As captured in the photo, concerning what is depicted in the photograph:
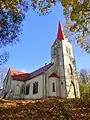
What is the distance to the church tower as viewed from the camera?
118ft

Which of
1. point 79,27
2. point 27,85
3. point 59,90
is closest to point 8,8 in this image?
point 79,27

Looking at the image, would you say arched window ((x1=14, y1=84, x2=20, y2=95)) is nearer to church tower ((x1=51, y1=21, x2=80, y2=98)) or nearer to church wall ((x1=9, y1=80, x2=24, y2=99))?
church wall ((x1=9, y1=80, x2=24, y2=99))

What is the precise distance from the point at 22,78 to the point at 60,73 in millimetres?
11188

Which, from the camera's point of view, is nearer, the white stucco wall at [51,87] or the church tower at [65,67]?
the white stucco wall at [51,87]

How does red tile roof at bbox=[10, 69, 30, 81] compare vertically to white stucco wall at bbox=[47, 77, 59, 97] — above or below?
above

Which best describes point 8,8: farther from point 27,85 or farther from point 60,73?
point 27,85

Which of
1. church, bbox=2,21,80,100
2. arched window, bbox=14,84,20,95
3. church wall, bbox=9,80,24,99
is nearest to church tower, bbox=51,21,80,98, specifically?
church, bbox=2,21,80,100

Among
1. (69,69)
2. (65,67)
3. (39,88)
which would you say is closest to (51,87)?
(39,88)

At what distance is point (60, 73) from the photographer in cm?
3753

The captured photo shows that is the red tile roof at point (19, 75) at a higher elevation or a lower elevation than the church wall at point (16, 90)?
higher

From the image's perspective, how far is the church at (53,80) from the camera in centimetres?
3588

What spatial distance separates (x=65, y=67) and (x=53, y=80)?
396 centimetres

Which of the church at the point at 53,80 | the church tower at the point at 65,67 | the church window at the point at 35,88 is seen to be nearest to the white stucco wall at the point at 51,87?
the church at the point at 53,80

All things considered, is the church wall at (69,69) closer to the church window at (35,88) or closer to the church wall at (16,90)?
the church window at (35,88)
